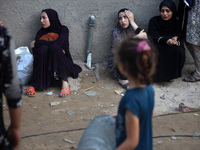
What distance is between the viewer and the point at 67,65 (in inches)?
190

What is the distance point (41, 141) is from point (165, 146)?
148cm

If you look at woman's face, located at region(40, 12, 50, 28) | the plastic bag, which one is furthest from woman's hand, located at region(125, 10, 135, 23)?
the plastic bag

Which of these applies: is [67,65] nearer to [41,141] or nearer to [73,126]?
[73,126]

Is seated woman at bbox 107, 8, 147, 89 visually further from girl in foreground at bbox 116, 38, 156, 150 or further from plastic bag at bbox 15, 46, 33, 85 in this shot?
girl in foreground at bbox 116, 38, 156, 150

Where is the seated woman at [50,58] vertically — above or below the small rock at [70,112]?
above

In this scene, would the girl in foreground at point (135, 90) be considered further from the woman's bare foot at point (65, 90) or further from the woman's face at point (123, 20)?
Answer: the woman's face at point (123, 20)

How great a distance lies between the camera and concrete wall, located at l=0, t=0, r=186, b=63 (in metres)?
5.11

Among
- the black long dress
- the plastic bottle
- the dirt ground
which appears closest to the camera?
the plastic bottle

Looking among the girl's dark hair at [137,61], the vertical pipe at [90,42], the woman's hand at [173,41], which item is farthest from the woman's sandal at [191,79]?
the girl's dark hair at [137,61]

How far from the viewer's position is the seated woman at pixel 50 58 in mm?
4594

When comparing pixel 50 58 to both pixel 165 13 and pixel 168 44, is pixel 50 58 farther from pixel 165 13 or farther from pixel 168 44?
pixel 165 13

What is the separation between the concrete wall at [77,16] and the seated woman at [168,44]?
0.44 metres

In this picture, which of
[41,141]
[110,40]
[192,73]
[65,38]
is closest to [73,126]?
[41,141]

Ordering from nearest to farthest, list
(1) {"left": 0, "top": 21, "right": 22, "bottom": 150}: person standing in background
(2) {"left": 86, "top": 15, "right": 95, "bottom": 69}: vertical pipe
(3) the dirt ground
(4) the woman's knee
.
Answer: (1) {"left": 0, "top": 21, "right": 22, "bottom": 150}: person standing in background, (3) the dirt ground, (4) the woman's knee, (2) {"left": 86, "top": 15, "right": 95, "bottom": 69}: vertical pipe
